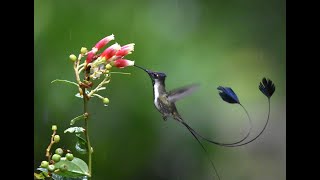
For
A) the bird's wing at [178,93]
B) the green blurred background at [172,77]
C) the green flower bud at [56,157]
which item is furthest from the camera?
the green blurred background at [172,77]

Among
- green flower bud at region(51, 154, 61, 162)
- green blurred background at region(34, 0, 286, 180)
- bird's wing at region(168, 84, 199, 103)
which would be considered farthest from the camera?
green blurred background at region(34, 0, 286, 180)

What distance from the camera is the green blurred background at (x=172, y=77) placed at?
1.58 meters

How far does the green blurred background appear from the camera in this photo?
5.17 feet

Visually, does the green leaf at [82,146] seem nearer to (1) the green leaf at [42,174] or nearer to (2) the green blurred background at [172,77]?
(1) the green leaf at [42,174]

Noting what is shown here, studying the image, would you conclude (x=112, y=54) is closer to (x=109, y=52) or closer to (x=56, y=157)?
(x=109, y=52)

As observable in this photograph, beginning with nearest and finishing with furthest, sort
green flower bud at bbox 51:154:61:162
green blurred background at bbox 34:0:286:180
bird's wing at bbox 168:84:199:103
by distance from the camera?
green flower bud at bbox 51:154:61:162 → bird's wing at bbox 168:84:199:103 → green blurred background at bbox 34:0:286:180

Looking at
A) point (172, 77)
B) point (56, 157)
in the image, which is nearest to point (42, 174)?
point (56, 157)

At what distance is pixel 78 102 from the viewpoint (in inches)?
63.1

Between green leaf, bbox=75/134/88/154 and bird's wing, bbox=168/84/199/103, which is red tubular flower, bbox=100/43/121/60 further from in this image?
bird's wing, bbox=168/84/199/103

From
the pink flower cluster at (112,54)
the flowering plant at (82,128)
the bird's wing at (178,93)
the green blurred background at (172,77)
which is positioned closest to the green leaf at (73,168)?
the flowering plant at (82,128)

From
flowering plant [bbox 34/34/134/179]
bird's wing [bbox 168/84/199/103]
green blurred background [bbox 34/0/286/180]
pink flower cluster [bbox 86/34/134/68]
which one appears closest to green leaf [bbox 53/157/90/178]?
flowering plant [bbox 34/34/134/179]

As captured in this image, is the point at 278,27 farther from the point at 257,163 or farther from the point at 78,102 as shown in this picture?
the point at 78,102

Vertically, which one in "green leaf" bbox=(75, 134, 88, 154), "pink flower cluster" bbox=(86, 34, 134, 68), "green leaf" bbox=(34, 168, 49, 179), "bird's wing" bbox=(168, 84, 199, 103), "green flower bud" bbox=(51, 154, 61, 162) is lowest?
"green leaf" bbox=(34, 168, 49, 179)

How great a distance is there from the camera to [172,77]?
1522 mm
